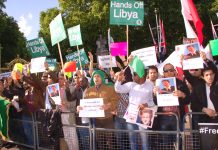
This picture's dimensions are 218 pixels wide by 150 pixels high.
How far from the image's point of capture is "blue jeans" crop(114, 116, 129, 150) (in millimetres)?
7109

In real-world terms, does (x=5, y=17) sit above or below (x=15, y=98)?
above

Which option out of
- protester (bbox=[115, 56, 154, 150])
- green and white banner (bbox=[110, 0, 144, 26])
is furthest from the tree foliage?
protester (bbox=[115, 56, 154, 150])

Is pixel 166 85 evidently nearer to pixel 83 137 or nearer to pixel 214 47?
pixel 214 47

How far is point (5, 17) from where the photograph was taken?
49375 millimetres

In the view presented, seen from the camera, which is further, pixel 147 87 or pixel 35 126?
pixel 35 126

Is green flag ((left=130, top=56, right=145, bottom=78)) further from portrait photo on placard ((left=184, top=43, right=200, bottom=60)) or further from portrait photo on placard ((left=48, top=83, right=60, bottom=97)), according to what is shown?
portrait photo on placard ((left=48, top=83, right=60, bottom=97))

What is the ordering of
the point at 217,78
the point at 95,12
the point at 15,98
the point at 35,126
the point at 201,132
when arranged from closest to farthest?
1. the point at 201,132
2. the point at 217,78
3. the point at 35,126
4. the point at 15,98
5. the point at 95,12

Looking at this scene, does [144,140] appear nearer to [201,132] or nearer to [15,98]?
[201,132]

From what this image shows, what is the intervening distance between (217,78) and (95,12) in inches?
1266

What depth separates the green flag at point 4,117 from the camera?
9448mm

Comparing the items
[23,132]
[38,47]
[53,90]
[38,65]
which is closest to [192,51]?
[53,90]

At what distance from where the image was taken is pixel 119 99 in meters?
7.43

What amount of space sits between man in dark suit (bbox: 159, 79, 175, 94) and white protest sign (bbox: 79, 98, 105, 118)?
4.09 feet

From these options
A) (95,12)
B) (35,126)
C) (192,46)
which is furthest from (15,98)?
(95,12)
